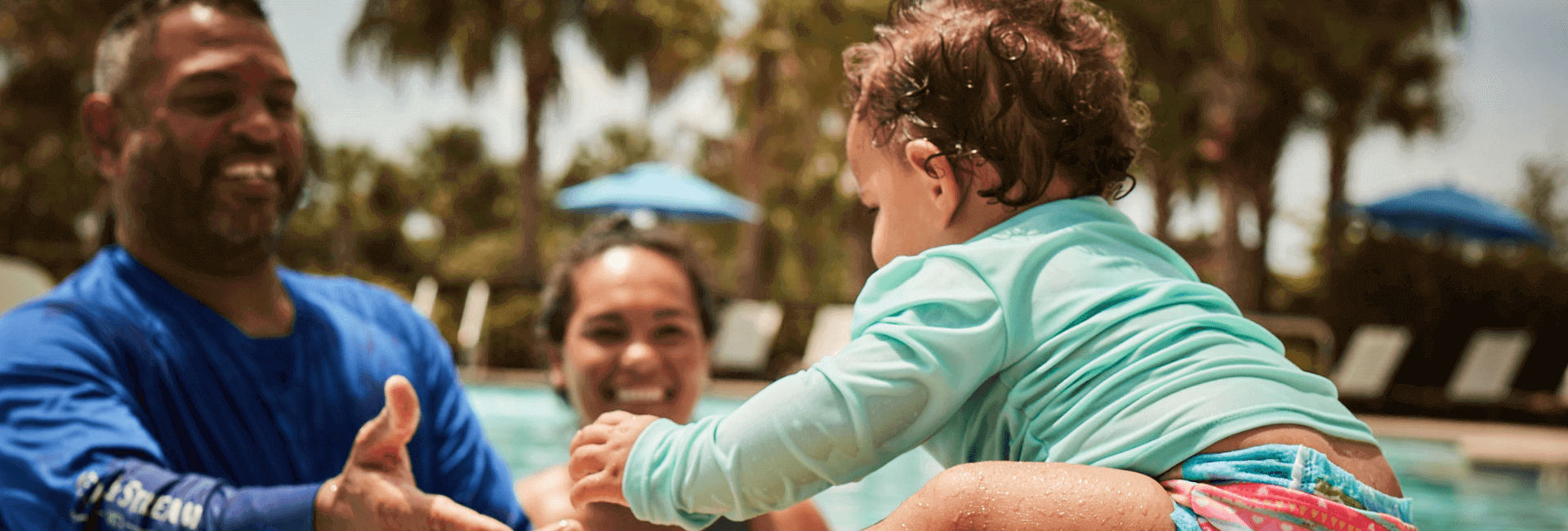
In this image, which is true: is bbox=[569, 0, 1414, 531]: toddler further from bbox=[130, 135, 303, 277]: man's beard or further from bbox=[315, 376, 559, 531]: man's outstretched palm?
bbox=[130, 135, 303, 277]: man's beard

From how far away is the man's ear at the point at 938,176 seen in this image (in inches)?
57.3

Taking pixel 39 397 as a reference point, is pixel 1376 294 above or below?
below

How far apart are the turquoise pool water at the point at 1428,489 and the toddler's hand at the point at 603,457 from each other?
696cm

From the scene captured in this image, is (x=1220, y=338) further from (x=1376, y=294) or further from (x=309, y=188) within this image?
(x=1376, y=294)

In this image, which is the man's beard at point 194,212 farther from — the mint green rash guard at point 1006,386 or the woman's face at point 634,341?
the mint green rash guard at point 1006,386

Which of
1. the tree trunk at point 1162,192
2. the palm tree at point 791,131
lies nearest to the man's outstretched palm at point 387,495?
the palm tree at point 791,131

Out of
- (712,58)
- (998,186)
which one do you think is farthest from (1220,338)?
(712,58)

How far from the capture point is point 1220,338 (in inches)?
52.2

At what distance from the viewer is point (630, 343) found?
8.56 ft

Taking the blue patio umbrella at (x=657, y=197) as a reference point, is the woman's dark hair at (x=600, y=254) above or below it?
above

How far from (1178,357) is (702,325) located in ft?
5.75

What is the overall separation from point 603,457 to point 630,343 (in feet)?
4.08

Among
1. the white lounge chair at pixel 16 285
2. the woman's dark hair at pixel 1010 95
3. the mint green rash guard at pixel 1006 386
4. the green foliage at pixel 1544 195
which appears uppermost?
the woman's dark hair at pixel 1010 95

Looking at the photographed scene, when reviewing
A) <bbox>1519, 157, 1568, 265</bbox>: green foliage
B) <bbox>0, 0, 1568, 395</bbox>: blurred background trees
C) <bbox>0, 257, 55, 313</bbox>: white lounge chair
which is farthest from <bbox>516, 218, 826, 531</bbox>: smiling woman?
<bbox>1519, 157, 1568, 265</bbox>: green foliage
